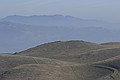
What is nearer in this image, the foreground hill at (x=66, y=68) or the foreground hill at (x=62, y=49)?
the foreground hill at (x=66, y=68)

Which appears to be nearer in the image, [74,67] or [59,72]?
[59,72]

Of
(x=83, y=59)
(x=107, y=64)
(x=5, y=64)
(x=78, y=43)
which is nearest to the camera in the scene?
(x=107, y=64)

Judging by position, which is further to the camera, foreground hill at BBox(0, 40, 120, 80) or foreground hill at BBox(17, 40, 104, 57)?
foreground hill at BBox(17, 40, 104, 57)

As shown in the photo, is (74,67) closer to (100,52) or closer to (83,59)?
(83,59)

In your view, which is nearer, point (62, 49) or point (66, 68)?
point (66, 68)

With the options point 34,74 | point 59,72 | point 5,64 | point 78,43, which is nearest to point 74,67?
point 59,72

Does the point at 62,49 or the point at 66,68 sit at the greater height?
the point at 66,68

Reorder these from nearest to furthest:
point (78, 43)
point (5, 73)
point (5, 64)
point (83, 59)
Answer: point (5, 73) → point (5, 64) → point (83, 59) → point (78, 43)

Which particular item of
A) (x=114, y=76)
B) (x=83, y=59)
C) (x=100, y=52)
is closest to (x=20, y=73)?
(x=114, y=76)

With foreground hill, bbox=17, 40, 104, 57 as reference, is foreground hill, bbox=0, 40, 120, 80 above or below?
above

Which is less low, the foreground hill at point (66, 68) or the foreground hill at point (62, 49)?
the foreground hill at point (66, 68)
